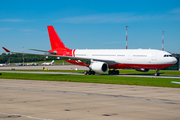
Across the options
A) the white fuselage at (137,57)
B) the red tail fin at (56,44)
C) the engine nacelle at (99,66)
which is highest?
the red tail fin at (56,44)

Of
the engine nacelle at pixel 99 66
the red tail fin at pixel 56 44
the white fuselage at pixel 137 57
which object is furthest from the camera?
the red tail fin at pixel 56 44

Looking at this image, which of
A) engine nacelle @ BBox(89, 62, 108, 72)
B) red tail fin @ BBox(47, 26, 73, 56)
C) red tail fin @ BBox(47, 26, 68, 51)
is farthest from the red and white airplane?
red tail fin @ BBox(47, 26, 68, 51)

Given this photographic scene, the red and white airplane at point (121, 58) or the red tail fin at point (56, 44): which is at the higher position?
the red tail fin at point (56, 44)

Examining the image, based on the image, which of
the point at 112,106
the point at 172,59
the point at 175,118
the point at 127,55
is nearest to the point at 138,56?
the point at 127,55

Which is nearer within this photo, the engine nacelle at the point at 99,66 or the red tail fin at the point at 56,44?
the engine nacelle at the point at 99,66

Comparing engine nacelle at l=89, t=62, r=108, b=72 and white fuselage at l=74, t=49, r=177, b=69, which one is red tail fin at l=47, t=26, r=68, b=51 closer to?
white fuselage at l=74, t=49, r=177, b=69

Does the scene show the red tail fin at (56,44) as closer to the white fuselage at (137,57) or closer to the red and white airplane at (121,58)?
the red and white airplane at (121,58)

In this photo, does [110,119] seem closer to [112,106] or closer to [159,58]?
[112,106]

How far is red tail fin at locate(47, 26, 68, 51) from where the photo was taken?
2387 inches

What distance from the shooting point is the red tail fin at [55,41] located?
6062 centimetres

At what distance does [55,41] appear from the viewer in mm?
61031

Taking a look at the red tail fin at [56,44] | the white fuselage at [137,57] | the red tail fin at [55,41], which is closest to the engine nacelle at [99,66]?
the white fuselage at [137,57]

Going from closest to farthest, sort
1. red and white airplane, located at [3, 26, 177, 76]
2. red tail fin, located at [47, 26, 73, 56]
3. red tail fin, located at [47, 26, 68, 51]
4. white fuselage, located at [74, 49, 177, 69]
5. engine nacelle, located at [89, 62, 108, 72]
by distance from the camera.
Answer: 1. white fuselage, located at [74, 49, 177, 69]
2. red and white airplane, located at [3, 26, 177, 76]
3. engine nacelle, located at [89, 62, 108, 72]
4. red tail fin, located at [47, 26, 73, 56]
5. red tail fin, located at [47, 26, 68, 51]

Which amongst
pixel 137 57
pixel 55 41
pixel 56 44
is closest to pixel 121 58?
pixel 137 57
